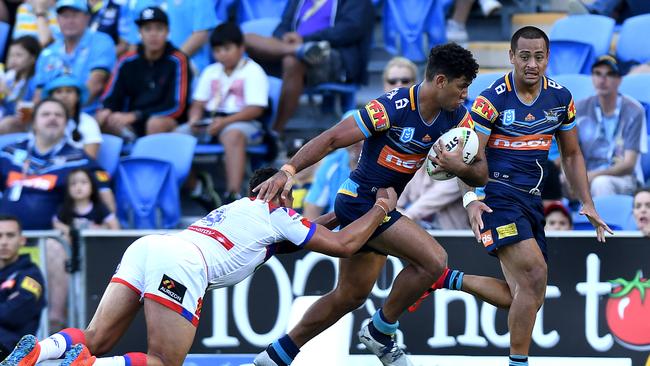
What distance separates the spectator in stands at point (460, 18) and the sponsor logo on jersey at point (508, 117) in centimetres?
463

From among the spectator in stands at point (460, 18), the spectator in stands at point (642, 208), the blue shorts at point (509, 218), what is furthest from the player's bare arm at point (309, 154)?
the spectator in stands at point (460, 18)

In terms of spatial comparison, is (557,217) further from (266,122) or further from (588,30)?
(266,122)

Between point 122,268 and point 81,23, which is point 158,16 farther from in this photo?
point 122,268

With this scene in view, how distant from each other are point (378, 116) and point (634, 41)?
15.7 feet

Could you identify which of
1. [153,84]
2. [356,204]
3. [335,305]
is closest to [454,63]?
[356,204]

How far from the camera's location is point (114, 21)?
12859mm

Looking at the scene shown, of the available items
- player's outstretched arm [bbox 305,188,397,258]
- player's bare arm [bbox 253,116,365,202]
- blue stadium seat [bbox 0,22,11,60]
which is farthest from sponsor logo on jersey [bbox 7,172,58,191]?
player's outstretched arm [bbox 305,188,397,258]

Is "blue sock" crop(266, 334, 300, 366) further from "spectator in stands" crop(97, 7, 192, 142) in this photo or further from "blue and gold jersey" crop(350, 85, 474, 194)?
"spectator in stands" crop(97, 7, 192, 142)

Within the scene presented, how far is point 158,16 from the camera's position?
38.3 ft

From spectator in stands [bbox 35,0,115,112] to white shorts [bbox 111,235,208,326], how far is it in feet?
16.0

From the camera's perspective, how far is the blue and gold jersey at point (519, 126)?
7.69 m

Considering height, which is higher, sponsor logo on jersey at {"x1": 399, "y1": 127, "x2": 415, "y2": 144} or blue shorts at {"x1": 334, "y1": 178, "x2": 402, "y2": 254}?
sponsor logo on jersey at {"x1": 399, "y1": 127, "x2": 415, "y2": 144}

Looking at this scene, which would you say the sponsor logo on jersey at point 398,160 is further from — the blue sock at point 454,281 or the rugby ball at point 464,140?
the blue sock at point 454,281

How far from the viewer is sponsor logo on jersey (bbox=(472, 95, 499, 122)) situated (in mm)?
7668
